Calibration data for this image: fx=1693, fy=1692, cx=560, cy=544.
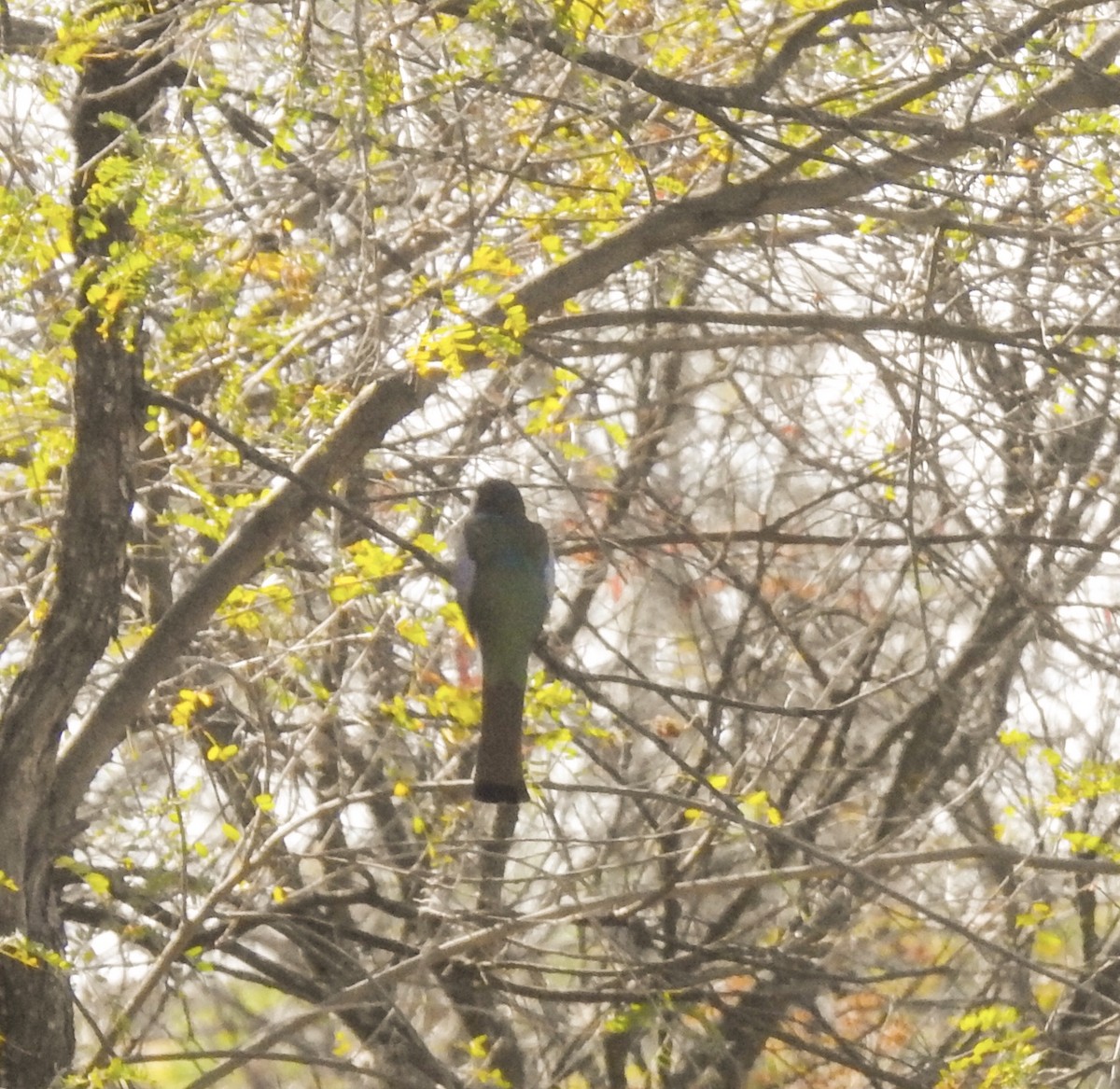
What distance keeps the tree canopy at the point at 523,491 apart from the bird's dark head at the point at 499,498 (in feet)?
0.39

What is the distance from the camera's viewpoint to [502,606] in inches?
209

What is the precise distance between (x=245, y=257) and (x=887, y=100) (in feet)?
6.51

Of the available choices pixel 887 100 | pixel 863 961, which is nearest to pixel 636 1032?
pixel 863 961

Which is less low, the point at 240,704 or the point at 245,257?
the point at 245,257

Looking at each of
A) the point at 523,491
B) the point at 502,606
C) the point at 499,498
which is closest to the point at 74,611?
the point at 502,606

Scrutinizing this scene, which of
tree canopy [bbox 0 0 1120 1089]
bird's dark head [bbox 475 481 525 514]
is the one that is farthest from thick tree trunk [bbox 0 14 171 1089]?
bird's dark head [bbox 475 481 525 514]

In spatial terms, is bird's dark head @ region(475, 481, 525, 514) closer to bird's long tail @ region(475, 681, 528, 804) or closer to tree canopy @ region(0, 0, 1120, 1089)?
tree canopy @ region(0, 0, 1120, 1089)

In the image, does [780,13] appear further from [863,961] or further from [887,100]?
[863,961]

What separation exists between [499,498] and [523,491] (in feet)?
4.14

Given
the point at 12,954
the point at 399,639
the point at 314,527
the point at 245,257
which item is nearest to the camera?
the point at 12,954

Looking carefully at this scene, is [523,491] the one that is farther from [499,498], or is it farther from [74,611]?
[74,611]

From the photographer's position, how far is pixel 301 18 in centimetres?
440

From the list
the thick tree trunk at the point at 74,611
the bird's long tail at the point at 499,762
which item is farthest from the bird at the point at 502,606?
the thick tree trunk at the point at 74,611

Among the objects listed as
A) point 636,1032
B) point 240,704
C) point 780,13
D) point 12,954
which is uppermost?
point 780,13
